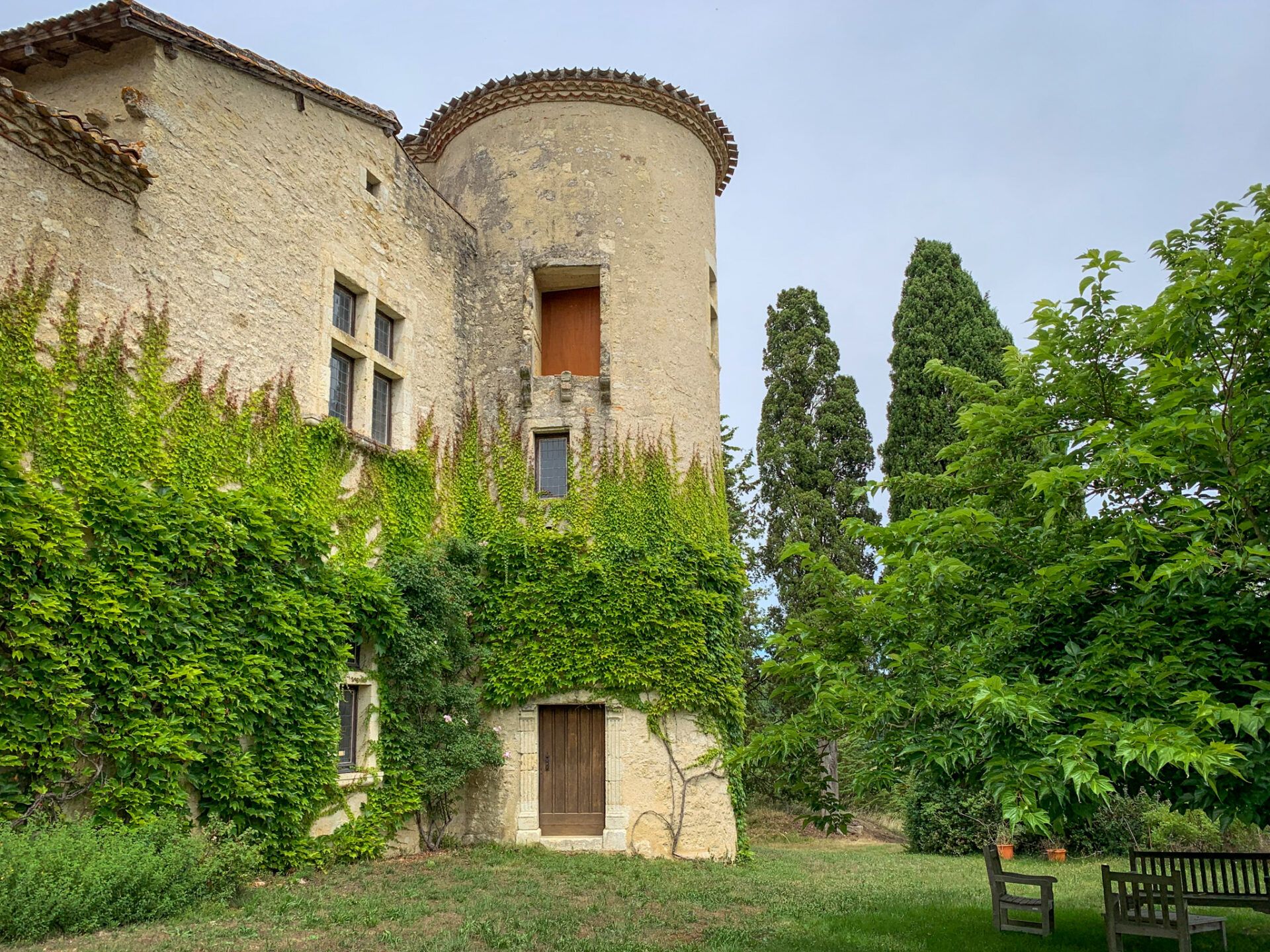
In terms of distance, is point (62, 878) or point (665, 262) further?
point (665, 262)

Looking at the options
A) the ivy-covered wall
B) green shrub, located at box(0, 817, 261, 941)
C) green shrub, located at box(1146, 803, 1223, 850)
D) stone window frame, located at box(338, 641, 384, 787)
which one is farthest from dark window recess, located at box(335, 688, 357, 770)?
green shrub, located at box(1146, 803, 1223, 850)

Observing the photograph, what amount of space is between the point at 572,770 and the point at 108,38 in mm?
10307

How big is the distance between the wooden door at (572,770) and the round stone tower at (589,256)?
4.11m

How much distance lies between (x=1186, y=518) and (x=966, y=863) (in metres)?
11.3

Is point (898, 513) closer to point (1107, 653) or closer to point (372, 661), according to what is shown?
point (372, 661)

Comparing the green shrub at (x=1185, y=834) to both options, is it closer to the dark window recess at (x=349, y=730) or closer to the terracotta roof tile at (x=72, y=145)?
the dark window recess at (x=349, y=730)

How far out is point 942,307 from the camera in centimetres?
2261

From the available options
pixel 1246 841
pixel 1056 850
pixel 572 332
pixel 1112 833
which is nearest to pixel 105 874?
pixel 572 332

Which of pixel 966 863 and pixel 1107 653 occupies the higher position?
pixel 1107 653

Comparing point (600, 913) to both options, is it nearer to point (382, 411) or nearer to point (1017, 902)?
point (1017, 902)

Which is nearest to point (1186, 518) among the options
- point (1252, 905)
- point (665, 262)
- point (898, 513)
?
point (1252, 905)

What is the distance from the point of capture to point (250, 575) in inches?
382

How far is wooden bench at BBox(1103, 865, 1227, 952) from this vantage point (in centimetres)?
685

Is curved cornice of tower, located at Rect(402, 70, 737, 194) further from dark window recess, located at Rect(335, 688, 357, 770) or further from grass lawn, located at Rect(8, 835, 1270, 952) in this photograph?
grass lawn, located at Rect(8, 835, 1270, 952)
